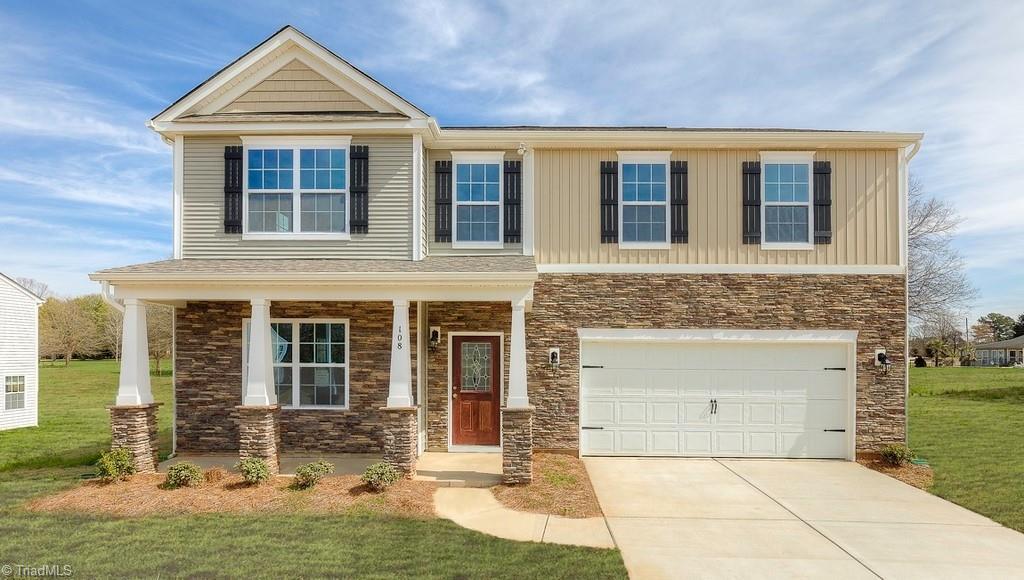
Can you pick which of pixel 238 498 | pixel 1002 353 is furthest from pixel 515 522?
pixel 1002 353

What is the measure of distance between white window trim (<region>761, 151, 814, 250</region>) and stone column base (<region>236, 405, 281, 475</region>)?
937 cm

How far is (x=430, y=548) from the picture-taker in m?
6.55

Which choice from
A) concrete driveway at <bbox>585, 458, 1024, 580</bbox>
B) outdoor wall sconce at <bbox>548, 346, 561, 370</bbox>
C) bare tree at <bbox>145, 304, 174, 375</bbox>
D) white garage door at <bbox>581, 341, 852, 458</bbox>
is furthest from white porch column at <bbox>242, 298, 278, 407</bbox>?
bare tree at <bbox>145, 304, 174, 375</bbox>

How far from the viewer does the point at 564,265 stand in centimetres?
1137

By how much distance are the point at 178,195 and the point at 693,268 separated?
9.77 meters

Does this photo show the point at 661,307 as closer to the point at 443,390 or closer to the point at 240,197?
the point at 443,390

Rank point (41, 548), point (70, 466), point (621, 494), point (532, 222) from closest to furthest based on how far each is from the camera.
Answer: point (41, 548)
point (621, 494)
point (70, 466)
point (532, 222)

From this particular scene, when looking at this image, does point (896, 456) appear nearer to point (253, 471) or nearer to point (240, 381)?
point (253, 471)

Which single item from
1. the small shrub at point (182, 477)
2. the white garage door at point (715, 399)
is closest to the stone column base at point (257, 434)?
the small shrub at point (182, 477)

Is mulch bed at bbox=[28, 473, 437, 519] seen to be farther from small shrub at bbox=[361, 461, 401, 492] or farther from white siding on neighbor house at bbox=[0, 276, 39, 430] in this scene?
white siding on neighbor house at bbox=[0, 276, 39, 430]

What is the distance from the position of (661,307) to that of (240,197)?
26.7 ft

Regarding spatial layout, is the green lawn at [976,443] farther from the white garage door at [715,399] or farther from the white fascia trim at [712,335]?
the white fascia trim at [712,335]

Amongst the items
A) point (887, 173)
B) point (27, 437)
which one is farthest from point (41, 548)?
point (887, 173)

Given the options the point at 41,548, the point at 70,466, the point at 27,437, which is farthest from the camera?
the point at 27,437
